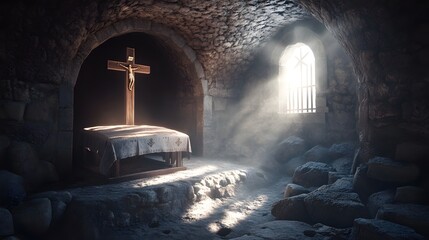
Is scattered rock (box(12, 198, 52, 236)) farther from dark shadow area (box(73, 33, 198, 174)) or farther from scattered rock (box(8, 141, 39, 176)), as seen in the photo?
dark shadow area (box(73, 33, 198, 174))

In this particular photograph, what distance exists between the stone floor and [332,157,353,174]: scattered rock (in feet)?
3.69

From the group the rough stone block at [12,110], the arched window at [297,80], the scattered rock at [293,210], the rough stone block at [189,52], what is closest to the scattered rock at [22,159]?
the rough stone block at [12,110]

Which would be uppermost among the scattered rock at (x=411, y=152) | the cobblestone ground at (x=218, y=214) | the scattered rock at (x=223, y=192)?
the scattered rock at (x=411, y=152)

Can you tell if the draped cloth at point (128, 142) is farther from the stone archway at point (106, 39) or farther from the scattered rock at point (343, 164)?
the scattered rock at point (343, 164)

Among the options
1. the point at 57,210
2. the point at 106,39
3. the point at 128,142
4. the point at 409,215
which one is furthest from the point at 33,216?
the point at 409,215

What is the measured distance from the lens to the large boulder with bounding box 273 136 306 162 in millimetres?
6340

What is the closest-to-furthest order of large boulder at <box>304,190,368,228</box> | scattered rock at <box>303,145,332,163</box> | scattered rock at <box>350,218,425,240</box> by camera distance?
1. scattered rock at <box>350,218,425,240</box>
2. large boulder at <box>304,190,368,228</box>
3. scattered rock at <box>303,145,332,163</box>

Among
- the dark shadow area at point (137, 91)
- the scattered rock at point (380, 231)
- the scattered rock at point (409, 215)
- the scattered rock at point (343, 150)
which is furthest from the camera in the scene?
the dark shadow area at point (137, 91)

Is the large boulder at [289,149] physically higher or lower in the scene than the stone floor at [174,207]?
higher

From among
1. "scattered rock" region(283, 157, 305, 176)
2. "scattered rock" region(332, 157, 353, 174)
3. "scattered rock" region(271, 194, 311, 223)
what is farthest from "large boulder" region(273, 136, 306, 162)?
"scattered rock" region(271, 194, 311, 223)

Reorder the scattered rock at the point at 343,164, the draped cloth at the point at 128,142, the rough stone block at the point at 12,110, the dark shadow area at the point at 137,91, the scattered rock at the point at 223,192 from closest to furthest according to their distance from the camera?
the rough stone block at the point at 12,110, the draped cloth at the point at 128,142, the scattered rock at the point at 223,192, the scattered rock at the point at 343,164, the dark shadow area at the point at 137,91

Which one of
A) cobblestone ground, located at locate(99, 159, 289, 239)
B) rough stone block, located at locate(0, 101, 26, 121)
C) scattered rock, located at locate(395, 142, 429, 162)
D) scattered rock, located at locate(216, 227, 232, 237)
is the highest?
rough stone block, located at locate(0, 101, 26, 121)

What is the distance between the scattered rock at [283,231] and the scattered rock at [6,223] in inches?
91.5

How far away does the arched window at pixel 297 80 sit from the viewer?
6676 mm
